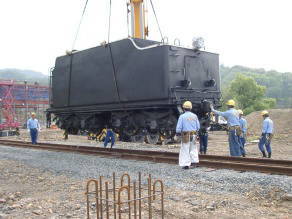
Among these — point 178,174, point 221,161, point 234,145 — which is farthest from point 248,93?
point 178,174

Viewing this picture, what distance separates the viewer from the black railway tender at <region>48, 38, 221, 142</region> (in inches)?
430

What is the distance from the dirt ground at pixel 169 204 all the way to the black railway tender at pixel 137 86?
4.77 m

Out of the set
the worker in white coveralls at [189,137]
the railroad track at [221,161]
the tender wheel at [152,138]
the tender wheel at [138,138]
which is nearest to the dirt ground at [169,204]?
the railroad track at [221,161]

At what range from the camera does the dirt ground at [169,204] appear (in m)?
4.71

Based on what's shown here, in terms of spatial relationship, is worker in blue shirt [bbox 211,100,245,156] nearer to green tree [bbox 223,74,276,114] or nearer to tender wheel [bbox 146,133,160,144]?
tender wheel [bbox 146,133,160,144]

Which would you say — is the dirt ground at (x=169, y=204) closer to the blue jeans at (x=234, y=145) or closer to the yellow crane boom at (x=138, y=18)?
the blue jeans at (x=234, y=145)

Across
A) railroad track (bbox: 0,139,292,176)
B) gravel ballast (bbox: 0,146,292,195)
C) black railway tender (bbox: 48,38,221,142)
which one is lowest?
gravel ballast (bbox: 0,146,292,195)

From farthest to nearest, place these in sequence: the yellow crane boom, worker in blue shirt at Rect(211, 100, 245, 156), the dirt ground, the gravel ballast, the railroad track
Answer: the yellow crane boom, worker in blue shirt at Rect(211, 100, 245, 156), the railroad track, the gravel ballast, the dirt ground

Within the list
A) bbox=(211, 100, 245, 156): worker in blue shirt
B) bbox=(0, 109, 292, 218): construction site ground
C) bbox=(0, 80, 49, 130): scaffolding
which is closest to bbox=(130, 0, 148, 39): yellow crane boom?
bbox=(211, 100, 245, 156): worker in blue shirt

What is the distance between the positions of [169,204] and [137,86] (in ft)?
22.1

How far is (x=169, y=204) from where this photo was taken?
5199 millimetres

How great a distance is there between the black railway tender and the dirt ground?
4.77 meters

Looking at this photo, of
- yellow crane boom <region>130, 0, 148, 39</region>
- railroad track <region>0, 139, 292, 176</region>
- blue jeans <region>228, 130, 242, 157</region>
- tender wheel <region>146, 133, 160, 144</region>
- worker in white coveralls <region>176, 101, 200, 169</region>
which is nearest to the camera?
railroad track <region>0, 139, 292, 176</region>

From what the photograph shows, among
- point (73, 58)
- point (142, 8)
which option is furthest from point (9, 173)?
point (142, 8)
